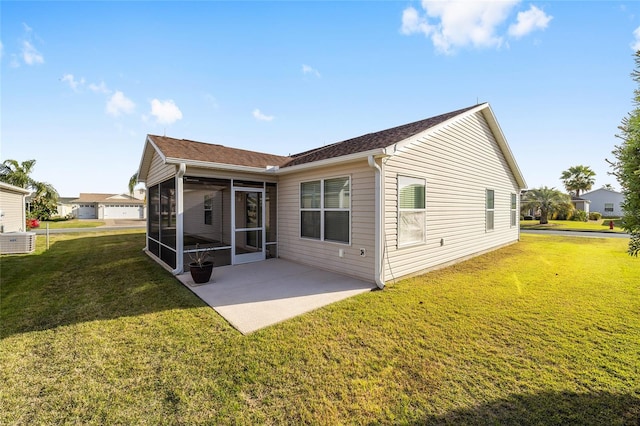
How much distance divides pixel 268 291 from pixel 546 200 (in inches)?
1184

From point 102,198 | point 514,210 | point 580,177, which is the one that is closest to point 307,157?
point 514,210

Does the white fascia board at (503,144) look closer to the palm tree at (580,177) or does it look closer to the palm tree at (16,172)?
the palm tree at (580,177)

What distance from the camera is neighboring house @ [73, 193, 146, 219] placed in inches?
1575

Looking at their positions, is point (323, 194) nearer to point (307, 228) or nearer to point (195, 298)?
point (307, 228)

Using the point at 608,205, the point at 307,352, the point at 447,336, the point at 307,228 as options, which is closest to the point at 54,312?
the point at 307,352

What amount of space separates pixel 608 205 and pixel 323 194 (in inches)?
2104

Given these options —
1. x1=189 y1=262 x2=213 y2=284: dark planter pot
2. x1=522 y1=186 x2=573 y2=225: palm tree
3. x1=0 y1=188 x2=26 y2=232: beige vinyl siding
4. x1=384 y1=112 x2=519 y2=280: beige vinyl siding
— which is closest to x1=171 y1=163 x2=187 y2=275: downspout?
x1=189 y1=262 x2=213 y2=284: dark planter pot

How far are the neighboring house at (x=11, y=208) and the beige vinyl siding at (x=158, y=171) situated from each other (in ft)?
29.9

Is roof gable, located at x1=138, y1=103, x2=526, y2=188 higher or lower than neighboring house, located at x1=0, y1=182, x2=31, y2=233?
higher

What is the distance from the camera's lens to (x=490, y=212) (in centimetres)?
1066

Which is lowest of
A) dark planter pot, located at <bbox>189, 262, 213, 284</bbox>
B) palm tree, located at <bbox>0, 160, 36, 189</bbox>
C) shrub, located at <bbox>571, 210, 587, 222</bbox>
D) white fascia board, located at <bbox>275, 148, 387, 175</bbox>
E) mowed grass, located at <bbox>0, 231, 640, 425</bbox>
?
mowed grass, located at <bbox>0, 231, 640, 425</bbox>

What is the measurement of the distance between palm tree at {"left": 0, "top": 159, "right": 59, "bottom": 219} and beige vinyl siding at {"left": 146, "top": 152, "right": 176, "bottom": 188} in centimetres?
2877

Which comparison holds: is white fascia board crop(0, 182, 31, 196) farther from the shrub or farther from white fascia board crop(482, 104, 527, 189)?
the shrub

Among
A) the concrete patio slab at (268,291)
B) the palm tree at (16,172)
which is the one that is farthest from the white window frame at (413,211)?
the palm tree at (16,172)
